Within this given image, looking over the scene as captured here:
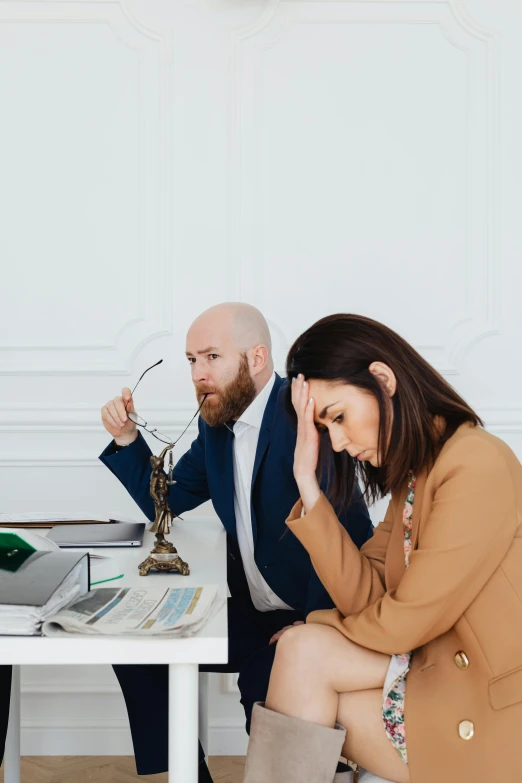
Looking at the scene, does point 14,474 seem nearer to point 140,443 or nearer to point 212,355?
point 140,443

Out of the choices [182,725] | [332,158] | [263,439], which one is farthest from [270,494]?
[332,158]

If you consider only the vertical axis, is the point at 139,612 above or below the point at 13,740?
above

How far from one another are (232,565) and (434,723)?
93 cm

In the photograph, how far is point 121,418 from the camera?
1886mm

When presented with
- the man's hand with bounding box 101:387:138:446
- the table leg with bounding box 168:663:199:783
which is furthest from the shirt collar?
the table leg with bounding box 168:663:199:783

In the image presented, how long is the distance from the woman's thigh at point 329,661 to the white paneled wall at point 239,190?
1.47 m

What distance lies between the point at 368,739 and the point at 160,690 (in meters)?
0.60

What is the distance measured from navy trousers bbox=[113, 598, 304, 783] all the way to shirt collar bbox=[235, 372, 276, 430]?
1.64 ft

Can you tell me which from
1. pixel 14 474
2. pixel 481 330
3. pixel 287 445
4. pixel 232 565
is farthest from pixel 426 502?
pixel 14 474

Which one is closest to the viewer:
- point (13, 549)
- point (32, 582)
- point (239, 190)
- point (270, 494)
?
point (32, 582)

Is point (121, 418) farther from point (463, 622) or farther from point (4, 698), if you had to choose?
point (463, 622)

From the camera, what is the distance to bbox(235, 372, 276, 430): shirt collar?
6.45ft

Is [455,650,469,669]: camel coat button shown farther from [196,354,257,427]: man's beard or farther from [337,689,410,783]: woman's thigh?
[196,354,257,427]: man's beard

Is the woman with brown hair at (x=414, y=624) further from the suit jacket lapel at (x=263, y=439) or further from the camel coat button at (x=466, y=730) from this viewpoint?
the suit jacket lapel at (x=263, y=439)
